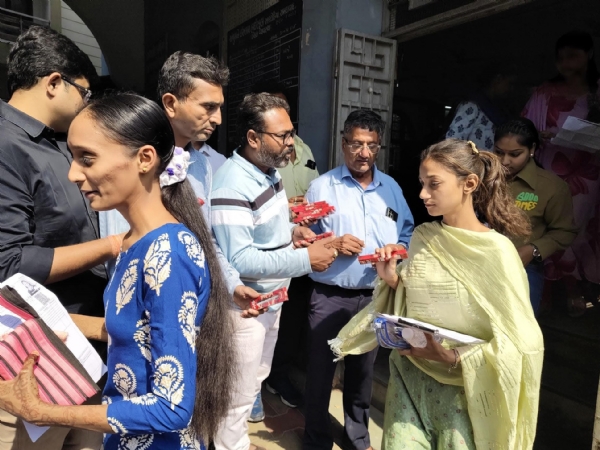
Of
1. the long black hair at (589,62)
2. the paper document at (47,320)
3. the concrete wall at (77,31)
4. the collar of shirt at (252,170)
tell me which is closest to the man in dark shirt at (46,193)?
the paper document at (47,320)

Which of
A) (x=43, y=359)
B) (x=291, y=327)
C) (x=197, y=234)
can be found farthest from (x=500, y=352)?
(x=291, y=327)

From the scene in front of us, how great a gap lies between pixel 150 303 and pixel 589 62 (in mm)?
3544

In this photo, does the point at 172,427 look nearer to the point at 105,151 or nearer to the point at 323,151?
the point at 105,151

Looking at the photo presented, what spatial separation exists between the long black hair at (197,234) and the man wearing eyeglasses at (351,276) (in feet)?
4.91

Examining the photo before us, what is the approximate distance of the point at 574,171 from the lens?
321cm

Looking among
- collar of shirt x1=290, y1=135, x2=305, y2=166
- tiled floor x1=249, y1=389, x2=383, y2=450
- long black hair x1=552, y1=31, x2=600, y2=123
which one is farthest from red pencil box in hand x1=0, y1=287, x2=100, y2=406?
long black hair x1=552, y1=31, x2=600, y2=123

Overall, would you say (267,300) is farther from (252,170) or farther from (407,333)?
(252,170)

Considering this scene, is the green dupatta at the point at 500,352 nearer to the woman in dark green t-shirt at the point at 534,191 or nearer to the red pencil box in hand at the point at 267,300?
the red pencil box in hand at the point at 267,300

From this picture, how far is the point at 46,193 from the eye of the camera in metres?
1.64

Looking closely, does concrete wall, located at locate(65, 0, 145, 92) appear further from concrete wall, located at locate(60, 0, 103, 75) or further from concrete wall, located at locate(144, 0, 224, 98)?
concrete wall, located at locate(60, 0, 103, 75)

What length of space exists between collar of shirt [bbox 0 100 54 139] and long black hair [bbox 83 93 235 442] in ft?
1.95

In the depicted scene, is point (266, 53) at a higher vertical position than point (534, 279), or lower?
higher

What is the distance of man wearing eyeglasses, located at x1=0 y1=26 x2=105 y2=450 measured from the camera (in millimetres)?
1537

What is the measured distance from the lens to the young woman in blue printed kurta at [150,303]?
1.08m
